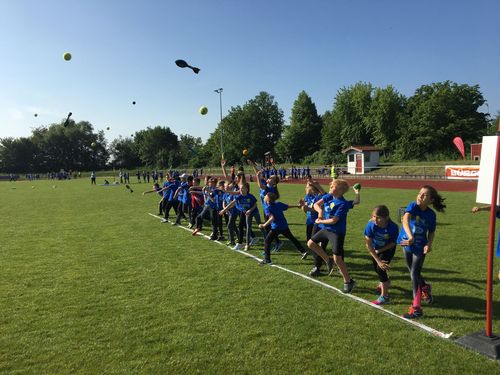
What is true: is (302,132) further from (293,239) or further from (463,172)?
(293,239)

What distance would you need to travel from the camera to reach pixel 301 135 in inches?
3199

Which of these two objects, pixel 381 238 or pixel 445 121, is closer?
pixel 381 238

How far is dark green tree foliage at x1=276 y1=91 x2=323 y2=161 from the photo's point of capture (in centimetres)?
8125

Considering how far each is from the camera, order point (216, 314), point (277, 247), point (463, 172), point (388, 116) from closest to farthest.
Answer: point (216, 314) < point (277, 247) < point (463, 172) < point (388, 116)

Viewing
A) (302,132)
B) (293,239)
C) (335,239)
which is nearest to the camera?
(335,239)

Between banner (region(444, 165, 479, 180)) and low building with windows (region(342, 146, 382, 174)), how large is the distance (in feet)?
40.1

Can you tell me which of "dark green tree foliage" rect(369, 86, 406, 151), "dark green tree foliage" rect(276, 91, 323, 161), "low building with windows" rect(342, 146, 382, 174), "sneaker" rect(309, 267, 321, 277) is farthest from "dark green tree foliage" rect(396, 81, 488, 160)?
"sneaker" rect(309, 267, 321, 277)

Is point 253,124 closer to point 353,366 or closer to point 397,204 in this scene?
point 397,204

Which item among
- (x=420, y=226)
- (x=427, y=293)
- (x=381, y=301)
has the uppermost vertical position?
(x=420, y=226)

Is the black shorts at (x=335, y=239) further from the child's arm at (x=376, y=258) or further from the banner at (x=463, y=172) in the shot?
the banner at (x=463, y=172)

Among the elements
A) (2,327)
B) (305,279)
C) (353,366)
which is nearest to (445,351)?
(353,366)

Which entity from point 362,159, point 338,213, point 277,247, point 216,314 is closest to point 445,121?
point 362,159

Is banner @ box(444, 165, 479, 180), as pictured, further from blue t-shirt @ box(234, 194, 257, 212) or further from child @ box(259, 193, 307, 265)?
child @ box(259, 193, 307, 265)

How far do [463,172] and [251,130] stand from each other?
6587 centimetres
